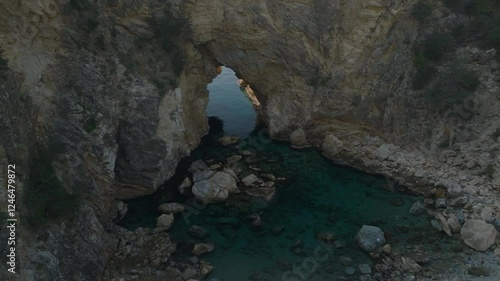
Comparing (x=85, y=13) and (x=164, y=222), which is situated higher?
(x=85, y=13)

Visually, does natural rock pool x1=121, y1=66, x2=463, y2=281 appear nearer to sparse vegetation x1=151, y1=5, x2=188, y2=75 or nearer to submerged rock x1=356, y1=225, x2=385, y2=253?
submerged rock x1=356, y1=225, x2=385, y2=253

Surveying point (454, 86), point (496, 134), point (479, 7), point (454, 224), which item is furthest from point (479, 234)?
point (479, 7)

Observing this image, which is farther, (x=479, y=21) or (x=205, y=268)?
(x=479, y=21)

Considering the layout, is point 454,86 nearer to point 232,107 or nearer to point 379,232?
point 379,232

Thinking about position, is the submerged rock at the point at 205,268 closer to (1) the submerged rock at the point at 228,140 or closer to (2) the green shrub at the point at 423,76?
(1) the submerged rock at the point at 228,140

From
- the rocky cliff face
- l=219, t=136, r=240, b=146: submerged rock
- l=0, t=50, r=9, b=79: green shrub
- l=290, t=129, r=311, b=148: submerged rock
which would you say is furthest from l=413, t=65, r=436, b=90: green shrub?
l=0, t=50, r=9, b=79: green shrub

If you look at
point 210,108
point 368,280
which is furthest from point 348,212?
point 210,108

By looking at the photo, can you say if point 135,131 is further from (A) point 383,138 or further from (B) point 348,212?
(A) point 383,138

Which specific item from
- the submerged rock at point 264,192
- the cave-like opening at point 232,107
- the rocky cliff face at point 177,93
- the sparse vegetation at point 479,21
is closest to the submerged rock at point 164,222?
the rocky cliff face at point 177,93
